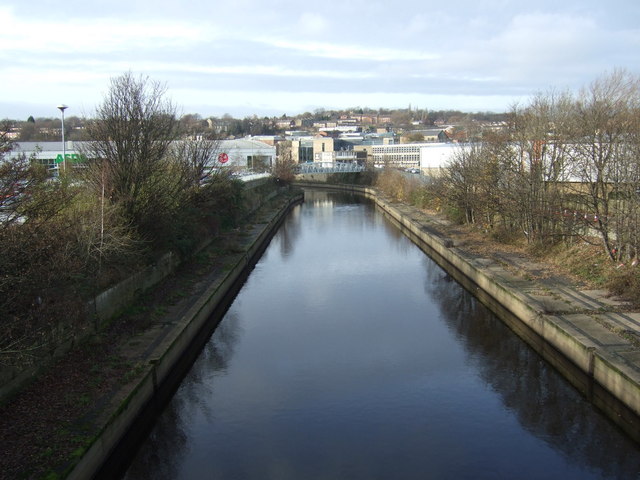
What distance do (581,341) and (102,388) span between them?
8851 mm

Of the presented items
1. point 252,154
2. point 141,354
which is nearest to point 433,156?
point 252,154

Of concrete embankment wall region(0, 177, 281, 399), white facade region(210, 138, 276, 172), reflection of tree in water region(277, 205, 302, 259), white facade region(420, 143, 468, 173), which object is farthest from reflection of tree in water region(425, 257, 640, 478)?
white facade region(210, 138, 276, 172)

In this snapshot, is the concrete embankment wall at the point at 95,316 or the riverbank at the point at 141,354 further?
the concrete embankment wall at the point at 95,316

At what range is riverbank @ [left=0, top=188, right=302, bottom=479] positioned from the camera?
24.0 ft

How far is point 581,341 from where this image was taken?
1127cm

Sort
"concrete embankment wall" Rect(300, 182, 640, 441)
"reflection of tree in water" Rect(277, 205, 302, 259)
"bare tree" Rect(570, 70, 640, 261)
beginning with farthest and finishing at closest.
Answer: "reflection of tree in water" Rect(277, 205, 302, 259) → "bare tree" Rect(570, 70, 640, 261) → "concrete embankment wall" Rect(300, 182, 640, 441)

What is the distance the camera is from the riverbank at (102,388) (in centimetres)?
731

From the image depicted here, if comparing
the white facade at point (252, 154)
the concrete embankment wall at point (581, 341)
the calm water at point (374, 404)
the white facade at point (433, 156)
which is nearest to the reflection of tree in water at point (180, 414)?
the calm water at point (374, 404)

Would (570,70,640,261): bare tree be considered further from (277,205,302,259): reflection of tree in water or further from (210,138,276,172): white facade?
(210,138,276,172): white facade

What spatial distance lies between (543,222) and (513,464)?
1321cm

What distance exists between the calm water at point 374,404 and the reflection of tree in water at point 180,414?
0.03m

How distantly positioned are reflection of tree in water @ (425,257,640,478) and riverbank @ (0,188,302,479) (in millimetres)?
6561

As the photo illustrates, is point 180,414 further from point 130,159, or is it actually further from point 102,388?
point 130,159

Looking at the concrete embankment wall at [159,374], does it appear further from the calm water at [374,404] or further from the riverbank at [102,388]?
the calm water at [374,404]
